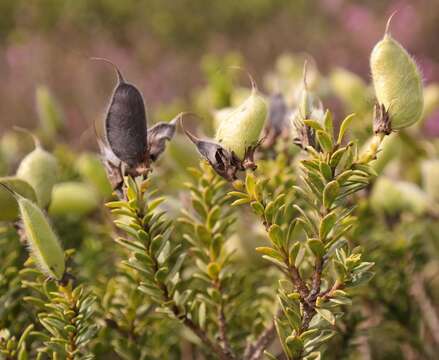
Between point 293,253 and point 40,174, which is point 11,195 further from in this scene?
point 293,253

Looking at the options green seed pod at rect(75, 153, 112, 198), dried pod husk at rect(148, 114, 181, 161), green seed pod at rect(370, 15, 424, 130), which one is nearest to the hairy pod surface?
green seed pod at rect(370, 15, 424, 130)

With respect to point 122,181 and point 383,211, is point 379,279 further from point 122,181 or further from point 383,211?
point 122,181

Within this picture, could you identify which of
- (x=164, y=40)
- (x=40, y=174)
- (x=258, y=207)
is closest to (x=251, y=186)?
(x=258, y=207)

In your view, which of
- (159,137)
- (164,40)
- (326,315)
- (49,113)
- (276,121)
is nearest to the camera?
(326,315)

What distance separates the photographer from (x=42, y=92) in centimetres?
127

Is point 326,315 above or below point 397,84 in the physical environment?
below

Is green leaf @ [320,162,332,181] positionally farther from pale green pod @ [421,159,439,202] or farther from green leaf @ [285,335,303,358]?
pale green pod @ [421,159,439,202]

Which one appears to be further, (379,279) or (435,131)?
(435,131)

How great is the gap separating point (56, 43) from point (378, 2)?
14.4 feet

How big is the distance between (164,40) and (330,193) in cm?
821

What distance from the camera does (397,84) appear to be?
1.96 feet

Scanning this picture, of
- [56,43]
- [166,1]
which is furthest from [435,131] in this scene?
[166,1]

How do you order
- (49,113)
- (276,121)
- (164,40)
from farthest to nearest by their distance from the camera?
(164,40) → (49,113) → (276,121)

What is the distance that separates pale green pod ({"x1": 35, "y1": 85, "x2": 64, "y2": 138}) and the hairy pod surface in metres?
0.87
